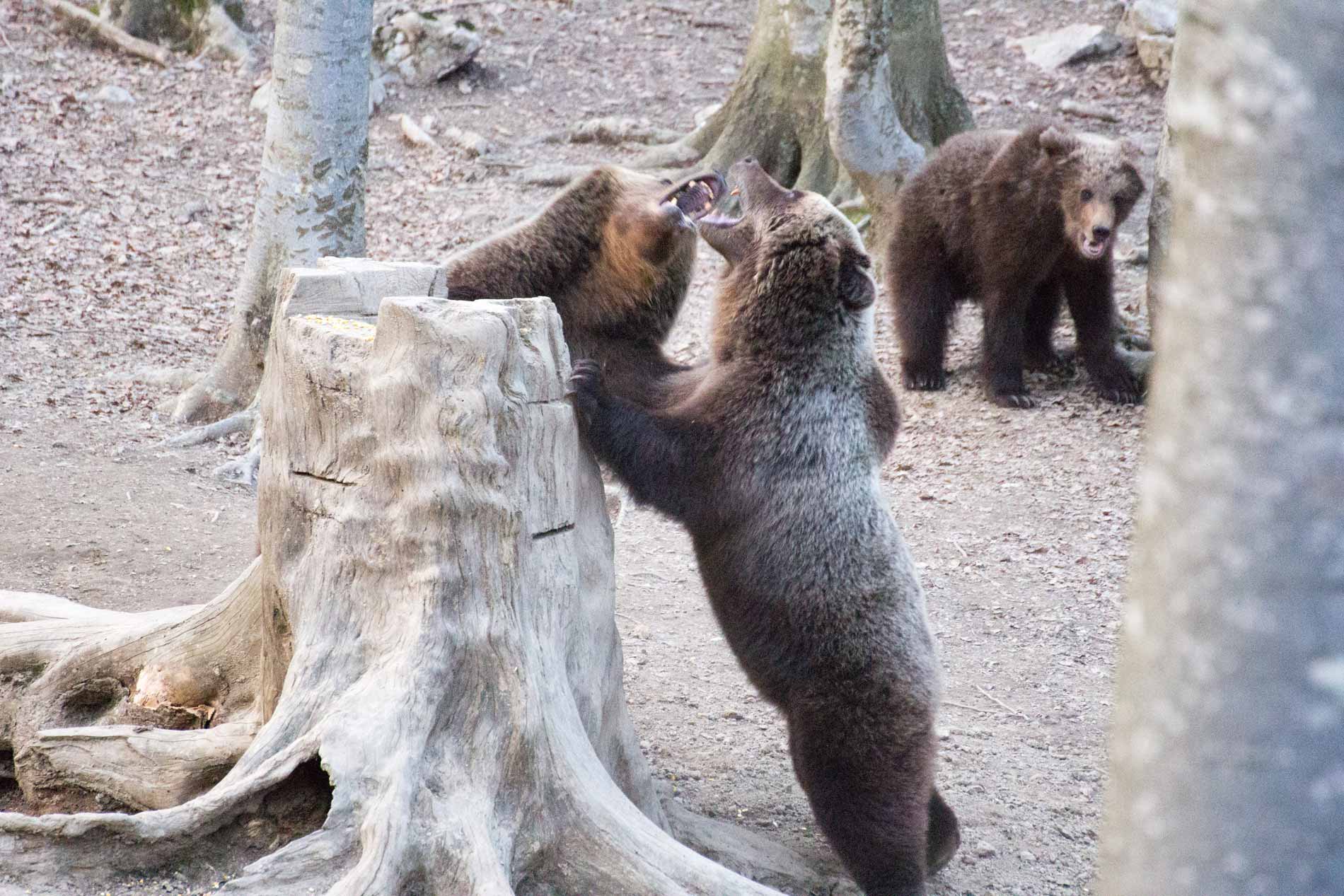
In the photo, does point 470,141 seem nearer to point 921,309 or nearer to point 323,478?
point 921,309

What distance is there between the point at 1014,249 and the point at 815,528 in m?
5.20

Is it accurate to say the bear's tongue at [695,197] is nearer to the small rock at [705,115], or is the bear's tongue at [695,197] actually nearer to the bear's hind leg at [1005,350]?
the bear's hind leg at [1005,350]

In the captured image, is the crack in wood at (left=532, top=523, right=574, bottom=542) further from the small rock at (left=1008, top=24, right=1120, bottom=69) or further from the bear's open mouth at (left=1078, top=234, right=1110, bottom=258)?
the small rock at (left=1008, top=24, right=1120, bottom=69)

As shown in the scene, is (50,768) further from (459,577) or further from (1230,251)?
(1230,251)

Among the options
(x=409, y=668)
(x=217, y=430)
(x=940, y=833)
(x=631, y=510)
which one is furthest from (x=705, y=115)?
(x=409, y=668)

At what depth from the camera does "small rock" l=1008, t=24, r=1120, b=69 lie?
49.9 feet

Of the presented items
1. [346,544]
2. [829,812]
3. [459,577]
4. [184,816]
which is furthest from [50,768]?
[829,812]

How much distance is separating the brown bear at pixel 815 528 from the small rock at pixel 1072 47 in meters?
12.0

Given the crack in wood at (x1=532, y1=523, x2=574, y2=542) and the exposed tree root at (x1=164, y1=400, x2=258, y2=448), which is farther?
the exposed tree root at (x1=164, y1=400, x2=258, y2=448)

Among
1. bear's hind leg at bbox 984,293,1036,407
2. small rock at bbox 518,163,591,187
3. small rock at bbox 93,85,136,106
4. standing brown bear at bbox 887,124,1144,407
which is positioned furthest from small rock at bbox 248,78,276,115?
bear's hind leg at bbox 984,293,1036,407

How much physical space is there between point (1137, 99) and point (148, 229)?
10.6 meters

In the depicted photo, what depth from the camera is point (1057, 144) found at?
343 inches

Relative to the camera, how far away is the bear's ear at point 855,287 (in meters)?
4.48

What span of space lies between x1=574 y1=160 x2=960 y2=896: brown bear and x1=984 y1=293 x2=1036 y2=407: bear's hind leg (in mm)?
4694
